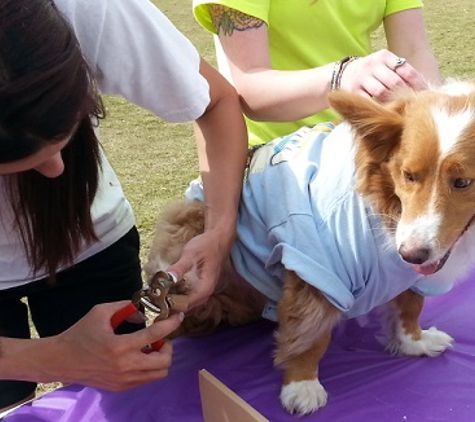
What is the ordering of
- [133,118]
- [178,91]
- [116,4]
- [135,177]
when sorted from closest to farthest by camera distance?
1. [116,4]
2. [178,91]
3. [135,177]
4. [133,118]

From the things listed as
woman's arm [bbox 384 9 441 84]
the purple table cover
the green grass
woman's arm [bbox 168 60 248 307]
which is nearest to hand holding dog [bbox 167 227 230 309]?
woman's arm [bbox 168 60 248 307]

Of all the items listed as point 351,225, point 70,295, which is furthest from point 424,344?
point 70,295

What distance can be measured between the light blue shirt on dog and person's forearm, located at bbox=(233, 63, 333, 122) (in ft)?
0.26

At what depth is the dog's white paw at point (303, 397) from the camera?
54.9 inches

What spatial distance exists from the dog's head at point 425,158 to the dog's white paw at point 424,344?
0.32 metres

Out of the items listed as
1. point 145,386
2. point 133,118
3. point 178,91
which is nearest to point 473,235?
point 178,91

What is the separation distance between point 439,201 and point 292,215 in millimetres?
303

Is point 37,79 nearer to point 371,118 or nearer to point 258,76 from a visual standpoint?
point 371,118

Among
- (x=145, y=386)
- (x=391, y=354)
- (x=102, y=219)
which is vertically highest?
(x=102, y=219)

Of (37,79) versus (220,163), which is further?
(220,163)

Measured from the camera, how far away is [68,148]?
130 cm

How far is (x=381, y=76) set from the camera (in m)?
1.33

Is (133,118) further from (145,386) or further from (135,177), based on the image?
(145,386)

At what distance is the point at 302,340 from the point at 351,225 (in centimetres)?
27
